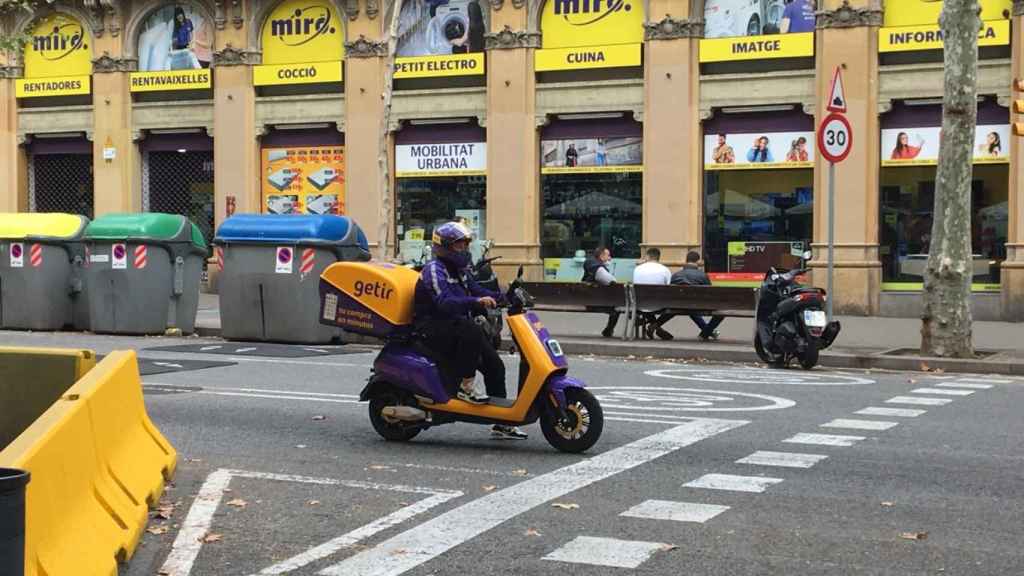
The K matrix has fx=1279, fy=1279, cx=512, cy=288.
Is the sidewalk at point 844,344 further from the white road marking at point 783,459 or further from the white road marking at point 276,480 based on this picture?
the white road marking at point 276,480

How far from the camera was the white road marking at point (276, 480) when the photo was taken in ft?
19.0

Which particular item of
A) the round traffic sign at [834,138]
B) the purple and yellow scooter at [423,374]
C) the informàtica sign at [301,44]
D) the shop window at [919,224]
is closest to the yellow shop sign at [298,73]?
the informàtica sign at [301,44]

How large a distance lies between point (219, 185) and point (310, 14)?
435 cm

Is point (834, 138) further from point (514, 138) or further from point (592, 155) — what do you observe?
point (514, 138)

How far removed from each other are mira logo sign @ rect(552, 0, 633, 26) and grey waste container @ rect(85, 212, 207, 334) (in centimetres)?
980

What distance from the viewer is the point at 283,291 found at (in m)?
17.9

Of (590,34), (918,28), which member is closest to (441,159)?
(590,34)

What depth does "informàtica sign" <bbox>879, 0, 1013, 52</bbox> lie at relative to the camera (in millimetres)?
21953

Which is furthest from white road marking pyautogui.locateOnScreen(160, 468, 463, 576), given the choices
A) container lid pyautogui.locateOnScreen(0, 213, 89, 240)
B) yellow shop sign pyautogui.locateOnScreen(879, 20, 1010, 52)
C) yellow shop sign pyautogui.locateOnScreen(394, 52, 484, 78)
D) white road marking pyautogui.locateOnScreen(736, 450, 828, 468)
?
yellow shop sign pyautogui.locateOnScreen(394, 52, 484, 78)

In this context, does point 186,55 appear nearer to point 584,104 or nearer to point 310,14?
point 310,14

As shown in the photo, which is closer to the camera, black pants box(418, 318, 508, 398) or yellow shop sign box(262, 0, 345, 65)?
black pants box(418, 318, 508, 398)

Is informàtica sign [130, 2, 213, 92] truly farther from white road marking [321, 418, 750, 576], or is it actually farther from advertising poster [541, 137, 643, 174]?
white road marking [321, 418, 750, 576]

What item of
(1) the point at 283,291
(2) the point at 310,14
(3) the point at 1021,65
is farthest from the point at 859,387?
(2) the point at 310,14

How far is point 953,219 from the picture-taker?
15359mm
